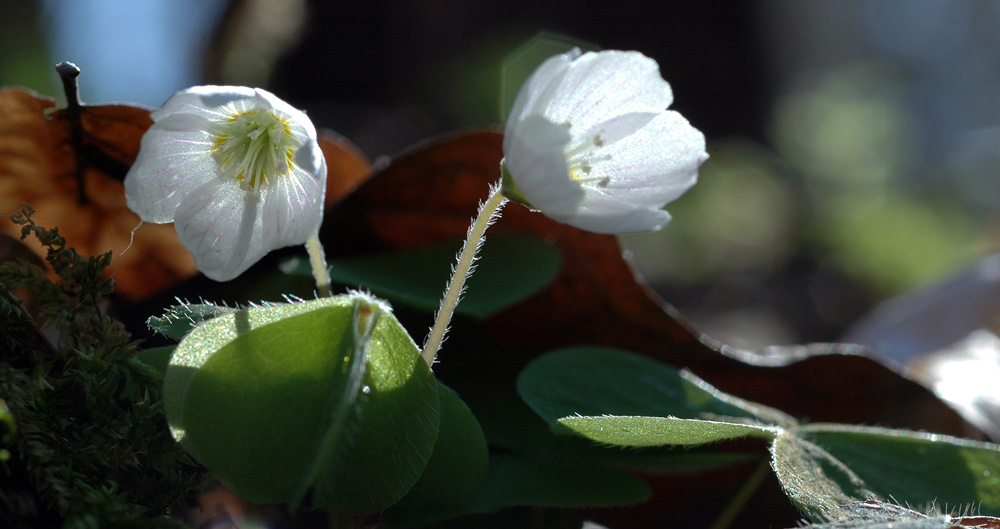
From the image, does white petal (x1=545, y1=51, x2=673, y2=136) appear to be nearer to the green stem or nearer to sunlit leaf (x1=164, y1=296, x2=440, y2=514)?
sunlit leaf (x1=164, y1=296, x2=440, y2=514)

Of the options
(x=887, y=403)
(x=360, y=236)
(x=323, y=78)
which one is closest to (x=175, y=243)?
(x=360, y=236)

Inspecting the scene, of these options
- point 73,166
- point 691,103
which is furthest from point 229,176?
point 691,103

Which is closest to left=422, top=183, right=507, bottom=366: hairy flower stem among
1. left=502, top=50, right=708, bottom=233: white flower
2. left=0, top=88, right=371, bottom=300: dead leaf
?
left=502, top=50, right=708, bottom=233: white flower

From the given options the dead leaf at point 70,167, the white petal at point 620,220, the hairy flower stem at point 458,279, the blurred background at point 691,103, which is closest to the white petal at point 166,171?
the dead leaf at point 70,167

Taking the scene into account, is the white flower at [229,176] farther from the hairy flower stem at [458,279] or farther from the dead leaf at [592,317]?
the dead leaf at [592,317]

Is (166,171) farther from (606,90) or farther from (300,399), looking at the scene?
(606,90)
